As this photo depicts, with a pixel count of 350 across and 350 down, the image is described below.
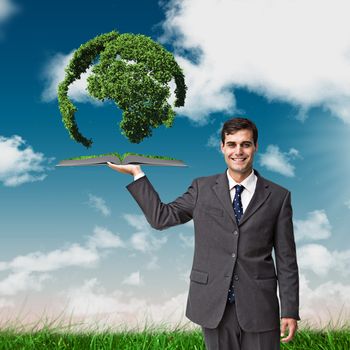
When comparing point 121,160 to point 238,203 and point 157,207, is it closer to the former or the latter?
point 157,207

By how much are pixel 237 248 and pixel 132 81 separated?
2673 mm

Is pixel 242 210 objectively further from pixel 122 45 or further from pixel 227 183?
pixel 122 45

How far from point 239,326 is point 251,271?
1.03 feet

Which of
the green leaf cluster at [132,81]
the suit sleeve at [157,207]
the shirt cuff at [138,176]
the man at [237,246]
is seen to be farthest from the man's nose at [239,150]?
the green leaf cluster at [132,81]

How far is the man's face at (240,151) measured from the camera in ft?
11.2

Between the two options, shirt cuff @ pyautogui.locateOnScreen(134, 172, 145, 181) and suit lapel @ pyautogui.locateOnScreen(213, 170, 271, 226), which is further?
shirt cuff @ pyautogui.locateOnScreen(134, 172, 145, 181)

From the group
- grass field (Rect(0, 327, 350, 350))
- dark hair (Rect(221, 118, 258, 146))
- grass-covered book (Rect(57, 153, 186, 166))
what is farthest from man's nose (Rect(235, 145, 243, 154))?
grass field (Rect(0, 327, 350, 350))

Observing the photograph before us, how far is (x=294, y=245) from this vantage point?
355 centimetres

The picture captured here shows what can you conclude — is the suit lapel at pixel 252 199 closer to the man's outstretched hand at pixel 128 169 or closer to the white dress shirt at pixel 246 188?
the white dress shirt at pixel 246 188

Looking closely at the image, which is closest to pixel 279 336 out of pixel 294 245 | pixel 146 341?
pixel 294 245

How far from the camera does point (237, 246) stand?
3.37 meters

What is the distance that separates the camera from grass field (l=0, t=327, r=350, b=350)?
218 inches

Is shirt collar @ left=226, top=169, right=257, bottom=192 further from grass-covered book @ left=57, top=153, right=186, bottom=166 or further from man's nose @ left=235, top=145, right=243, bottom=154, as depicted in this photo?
grass-covered book @ left=57, top=153, right=186, bottom=166

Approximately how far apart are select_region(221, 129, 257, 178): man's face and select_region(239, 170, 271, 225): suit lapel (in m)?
0.14
